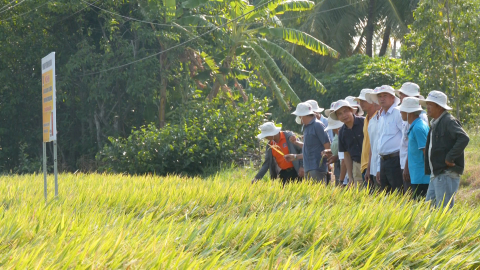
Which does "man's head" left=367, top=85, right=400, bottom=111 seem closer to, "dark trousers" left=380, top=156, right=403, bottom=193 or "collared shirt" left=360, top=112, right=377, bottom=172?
"collared shirt" left=360, top=112, right=377, bottom=172

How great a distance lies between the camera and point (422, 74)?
14797mm

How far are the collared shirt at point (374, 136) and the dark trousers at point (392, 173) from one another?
0.11 meters

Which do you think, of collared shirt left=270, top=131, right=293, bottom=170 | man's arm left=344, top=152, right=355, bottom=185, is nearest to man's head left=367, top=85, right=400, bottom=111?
man's arm left=344, top=152, right=355, bottom=185

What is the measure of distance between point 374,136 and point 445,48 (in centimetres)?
637

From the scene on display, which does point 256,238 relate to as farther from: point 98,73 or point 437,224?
point 98,73

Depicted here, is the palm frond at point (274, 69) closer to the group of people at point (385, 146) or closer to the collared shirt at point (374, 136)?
the group of people at point (385, 146)

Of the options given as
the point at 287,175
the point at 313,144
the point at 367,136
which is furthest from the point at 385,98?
the point at 287,175

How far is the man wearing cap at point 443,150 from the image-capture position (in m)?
6.62

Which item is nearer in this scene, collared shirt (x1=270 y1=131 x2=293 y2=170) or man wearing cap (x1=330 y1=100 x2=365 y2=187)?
man wearing cap (x1=330 y1=100 x2=365 y2=187)

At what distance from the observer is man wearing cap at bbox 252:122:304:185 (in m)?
9.16

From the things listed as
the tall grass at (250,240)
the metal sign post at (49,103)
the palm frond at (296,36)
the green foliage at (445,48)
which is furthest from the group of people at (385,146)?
the palm frond at (296,36)

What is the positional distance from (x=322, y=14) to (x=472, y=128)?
794 centimetres

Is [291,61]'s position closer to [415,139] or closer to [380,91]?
[380,91]

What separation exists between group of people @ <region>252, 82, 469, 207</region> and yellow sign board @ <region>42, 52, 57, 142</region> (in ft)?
8.60
